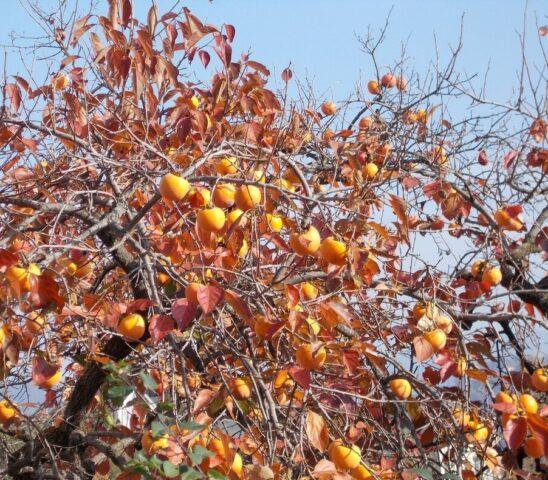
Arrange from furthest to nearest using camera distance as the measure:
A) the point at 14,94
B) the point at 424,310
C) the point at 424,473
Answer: the point at 14,94 → the point at 424,310 → the point at 424,473

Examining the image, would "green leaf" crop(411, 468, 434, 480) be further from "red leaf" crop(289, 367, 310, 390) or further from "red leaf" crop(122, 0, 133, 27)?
"red leaf" crop(122, 0, 133, 27)

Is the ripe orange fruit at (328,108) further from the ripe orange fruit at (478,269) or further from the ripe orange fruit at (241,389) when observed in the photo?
the ripe orange fruit at (241,389)

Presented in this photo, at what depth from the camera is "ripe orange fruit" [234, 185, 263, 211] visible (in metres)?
1.61

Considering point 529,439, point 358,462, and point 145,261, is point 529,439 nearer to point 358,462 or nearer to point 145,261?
point 358,462

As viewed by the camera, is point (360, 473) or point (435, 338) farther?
point (435, 338)

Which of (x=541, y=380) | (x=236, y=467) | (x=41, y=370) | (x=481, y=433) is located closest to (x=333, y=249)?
(x=236, y=467)

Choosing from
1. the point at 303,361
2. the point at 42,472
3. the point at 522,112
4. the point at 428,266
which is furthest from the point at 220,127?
the point at 522,112

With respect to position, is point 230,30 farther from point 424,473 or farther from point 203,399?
point 424,473

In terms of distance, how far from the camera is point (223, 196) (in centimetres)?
170

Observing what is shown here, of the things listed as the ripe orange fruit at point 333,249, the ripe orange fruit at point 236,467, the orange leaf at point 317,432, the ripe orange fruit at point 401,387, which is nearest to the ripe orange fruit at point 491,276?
the ripe orange fruit at point 401,387

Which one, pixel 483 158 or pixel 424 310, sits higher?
pixel 483 158

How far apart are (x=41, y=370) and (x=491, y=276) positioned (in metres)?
1.78

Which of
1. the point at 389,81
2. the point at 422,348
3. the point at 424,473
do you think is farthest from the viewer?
the point at 389,81

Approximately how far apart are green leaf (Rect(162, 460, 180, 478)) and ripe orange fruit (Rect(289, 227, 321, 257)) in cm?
62
